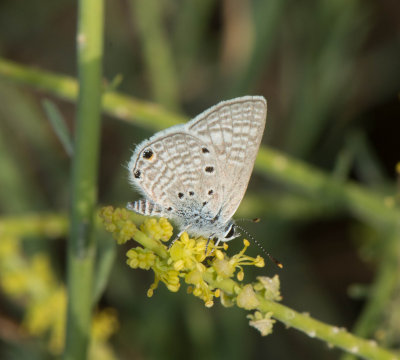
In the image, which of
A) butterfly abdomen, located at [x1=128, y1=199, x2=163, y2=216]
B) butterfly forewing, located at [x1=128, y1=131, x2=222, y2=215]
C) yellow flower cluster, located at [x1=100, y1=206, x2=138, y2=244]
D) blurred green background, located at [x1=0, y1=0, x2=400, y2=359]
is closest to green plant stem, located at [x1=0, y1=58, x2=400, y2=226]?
blurred green background, located at [x1=0, y1=0, x2=400, y2=359]

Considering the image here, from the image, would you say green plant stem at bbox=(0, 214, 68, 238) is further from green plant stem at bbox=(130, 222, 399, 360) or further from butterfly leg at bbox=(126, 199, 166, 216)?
green plant stem at bbox=(130, 222, 399, 360)

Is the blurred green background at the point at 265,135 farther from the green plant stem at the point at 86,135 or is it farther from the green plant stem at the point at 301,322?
the green plant stem at the point at 301,322

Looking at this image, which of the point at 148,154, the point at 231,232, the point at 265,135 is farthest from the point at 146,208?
the point at 265,135

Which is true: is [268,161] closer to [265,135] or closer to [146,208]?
[146,208]

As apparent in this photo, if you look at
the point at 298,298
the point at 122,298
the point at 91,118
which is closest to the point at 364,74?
the point at 298,298

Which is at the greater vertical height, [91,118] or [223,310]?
[223,310]

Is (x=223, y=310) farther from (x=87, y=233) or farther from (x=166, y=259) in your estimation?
(x=166, y=259)

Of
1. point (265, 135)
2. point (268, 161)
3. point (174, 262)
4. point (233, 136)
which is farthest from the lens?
point (265, 135)

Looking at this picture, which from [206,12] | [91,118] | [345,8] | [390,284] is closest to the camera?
[91,118]
